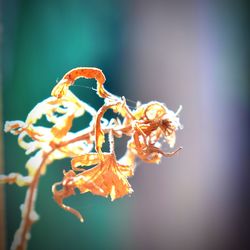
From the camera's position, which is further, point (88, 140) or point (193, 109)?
point (193, 109)

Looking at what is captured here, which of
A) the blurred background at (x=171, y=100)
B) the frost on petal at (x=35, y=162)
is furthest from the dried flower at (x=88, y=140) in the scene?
the blurred background at (x=171, y=100)

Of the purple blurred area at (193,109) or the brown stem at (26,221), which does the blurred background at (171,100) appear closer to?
the purple blurred area at (193,109)

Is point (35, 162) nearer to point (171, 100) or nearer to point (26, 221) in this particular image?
point (26, 221)

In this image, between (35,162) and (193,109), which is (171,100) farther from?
(35,162)

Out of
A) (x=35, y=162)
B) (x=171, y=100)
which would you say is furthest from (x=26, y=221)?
(x=171, y=100)

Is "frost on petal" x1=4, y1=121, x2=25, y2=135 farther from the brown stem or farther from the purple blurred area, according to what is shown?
the purple blurred area

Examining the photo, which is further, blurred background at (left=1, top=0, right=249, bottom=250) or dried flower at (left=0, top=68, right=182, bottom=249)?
blurred background at (left=1, top=0, right=249, bottom=250)

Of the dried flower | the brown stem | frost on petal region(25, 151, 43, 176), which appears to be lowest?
the brown stem

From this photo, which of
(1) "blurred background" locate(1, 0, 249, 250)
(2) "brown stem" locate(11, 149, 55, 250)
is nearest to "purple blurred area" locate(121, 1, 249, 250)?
(1) "blurred background" locate(1, 0, 249, 250)
